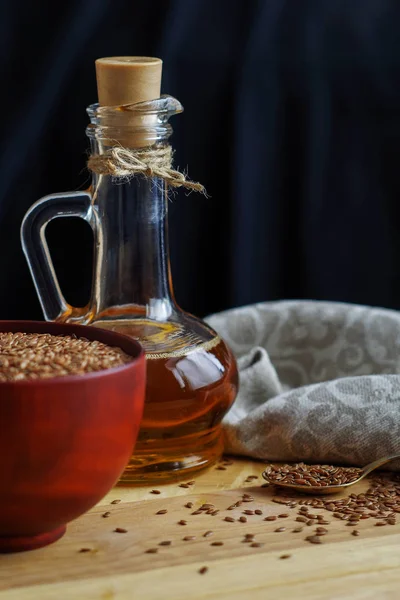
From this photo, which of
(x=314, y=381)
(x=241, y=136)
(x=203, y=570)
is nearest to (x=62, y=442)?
(x=203, y=570)

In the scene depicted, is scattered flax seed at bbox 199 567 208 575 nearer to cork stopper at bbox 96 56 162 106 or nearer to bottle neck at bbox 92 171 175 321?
bottle neck at bbox 92 171 175 321

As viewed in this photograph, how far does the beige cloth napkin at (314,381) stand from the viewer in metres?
0.98

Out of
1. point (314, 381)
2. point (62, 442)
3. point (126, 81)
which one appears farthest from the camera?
point (314, 381)

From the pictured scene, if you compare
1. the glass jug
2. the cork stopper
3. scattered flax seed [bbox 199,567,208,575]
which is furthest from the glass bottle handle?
scattered flax seed [bbox 199,567,208,575]

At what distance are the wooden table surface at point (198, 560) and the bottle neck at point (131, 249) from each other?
20 centimetres

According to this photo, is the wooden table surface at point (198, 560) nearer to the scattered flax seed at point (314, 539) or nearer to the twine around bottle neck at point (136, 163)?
the scattered flax seed at point (314, 539)

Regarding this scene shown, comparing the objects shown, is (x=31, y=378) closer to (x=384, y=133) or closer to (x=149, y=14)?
(x=149, y=14)

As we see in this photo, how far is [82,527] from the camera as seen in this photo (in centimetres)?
84

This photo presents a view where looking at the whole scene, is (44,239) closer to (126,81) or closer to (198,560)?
(126,81)

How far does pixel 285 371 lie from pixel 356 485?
31 cm

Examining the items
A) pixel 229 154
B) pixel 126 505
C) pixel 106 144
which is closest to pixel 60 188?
pixel 229 154

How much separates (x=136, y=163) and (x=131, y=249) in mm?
93

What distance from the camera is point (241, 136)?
4.36 feet

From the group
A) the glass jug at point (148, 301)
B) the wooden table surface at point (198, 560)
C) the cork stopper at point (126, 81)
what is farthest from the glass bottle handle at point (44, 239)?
the wooden table surface at point (198, 560)
